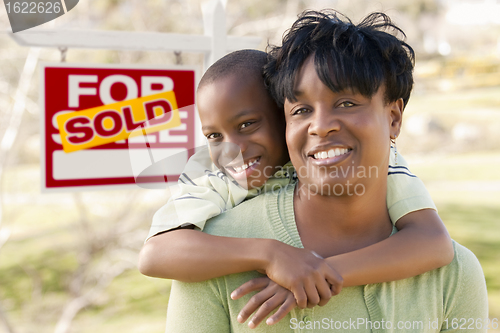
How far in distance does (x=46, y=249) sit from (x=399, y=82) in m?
6.89

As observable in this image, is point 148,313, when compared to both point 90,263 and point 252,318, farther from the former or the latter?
point 252,318

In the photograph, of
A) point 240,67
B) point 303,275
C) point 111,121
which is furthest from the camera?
point 111,121

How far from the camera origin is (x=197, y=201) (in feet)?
4.63

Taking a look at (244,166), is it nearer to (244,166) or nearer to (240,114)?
(244,166)

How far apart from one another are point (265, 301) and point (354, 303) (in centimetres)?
26

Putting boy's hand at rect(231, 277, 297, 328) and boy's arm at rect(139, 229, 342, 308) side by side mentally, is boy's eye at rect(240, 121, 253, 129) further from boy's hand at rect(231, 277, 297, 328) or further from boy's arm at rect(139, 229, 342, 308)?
boy's hand at rect(231, 277, 297, 328)

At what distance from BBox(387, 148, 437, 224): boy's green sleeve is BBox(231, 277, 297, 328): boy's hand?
0.46 metres

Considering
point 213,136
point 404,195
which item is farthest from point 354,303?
point 213,136

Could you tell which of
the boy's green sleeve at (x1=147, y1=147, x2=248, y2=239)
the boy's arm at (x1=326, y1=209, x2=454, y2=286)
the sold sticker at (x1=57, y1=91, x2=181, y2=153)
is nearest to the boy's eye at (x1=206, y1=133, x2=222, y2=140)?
the boy's green sleeve at (x1=147, y1=147, x2=248, y2=239)

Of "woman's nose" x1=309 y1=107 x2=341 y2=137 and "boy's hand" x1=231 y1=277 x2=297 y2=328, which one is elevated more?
"woman's nose" x1=309 y1=107 x2=341 y2=137

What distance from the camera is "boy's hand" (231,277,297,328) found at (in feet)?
3.81
